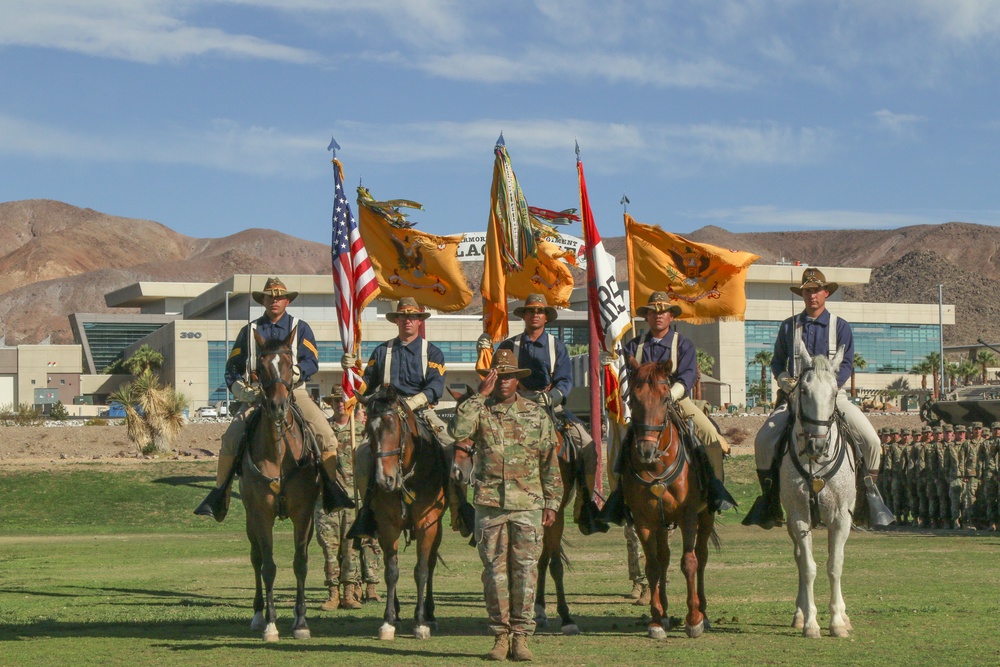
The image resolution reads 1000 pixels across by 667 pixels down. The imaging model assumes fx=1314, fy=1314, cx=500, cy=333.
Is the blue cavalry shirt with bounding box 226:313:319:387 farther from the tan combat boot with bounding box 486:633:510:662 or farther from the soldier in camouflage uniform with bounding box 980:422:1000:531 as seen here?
the soldier in camouflage uniform with bounding box 980:422:1000:531

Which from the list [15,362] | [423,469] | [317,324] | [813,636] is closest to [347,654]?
[423,469]

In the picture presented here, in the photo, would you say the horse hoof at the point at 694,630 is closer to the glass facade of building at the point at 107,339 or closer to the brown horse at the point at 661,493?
the brown horse at the point at 661,493

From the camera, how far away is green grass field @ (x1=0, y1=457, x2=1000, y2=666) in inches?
465

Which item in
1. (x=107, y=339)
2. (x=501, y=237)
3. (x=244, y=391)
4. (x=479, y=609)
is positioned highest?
(x=107, y=339)

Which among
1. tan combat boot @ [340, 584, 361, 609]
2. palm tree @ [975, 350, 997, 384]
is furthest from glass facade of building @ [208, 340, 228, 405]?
tan combat boot @ [340, 584, 361, 609]

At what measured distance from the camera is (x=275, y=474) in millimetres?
13359

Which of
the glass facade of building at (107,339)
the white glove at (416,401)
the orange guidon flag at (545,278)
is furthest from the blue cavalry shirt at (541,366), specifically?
the glass facade of building at (107,339)

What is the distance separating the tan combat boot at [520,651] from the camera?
11508mm

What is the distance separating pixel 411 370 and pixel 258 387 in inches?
76.4

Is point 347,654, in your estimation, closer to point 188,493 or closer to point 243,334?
point 243,334

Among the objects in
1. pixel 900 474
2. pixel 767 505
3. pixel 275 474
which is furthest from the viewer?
pixel 900 474

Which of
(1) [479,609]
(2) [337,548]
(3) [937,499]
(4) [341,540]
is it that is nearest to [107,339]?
(3) [937,499]

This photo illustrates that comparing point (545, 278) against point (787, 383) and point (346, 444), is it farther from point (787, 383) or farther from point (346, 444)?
point (787, 383)

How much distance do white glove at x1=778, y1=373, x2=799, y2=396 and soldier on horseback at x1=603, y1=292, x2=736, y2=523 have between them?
0.94 metres
